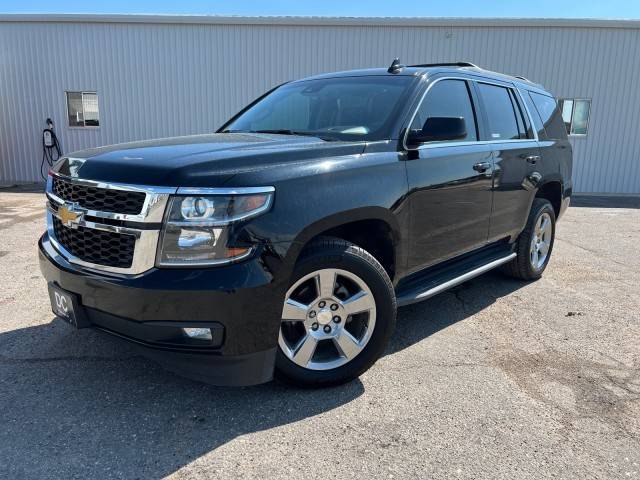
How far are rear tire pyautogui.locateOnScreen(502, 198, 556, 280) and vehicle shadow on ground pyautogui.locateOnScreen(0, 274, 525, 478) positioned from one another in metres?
2.07

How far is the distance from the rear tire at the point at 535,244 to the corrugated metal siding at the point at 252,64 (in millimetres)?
9417

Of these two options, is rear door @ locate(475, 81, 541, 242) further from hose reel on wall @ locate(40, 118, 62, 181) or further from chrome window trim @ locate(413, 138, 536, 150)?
hose reel on wall @ locate(40, 118, 62, 181)

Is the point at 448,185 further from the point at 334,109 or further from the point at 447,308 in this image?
the point at 447,308

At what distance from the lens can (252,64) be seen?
13609 mm

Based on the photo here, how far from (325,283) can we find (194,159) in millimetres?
969

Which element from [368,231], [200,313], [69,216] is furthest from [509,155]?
[69,216]

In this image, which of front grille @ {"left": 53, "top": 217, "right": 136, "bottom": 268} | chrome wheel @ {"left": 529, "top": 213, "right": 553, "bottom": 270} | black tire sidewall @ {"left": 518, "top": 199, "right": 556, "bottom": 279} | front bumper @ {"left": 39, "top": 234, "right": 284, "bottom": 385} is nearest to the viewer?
front bumper @ {"left": 39, "top": 234, "right": 284, "bottom": 385}

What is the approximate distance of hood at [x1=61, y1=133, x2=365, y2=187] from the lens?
7.67 feet

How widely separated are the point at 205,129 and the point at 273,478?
1283 cm

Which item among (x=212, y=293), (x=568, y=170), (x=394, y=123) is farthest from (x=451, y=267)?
(x=568, y=170)

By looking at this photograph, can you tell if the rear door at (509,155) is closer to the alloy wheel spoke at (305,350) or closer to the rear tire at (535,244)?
the rear tire at (535,244)

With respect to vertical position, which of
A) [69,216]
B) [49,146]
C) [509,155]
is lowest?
[49,146]

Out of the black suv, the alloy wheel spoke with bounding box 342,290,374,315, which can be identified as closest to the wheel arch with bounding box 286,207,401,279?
the black suv

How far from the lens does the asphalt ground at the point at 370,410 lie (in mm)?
2311
